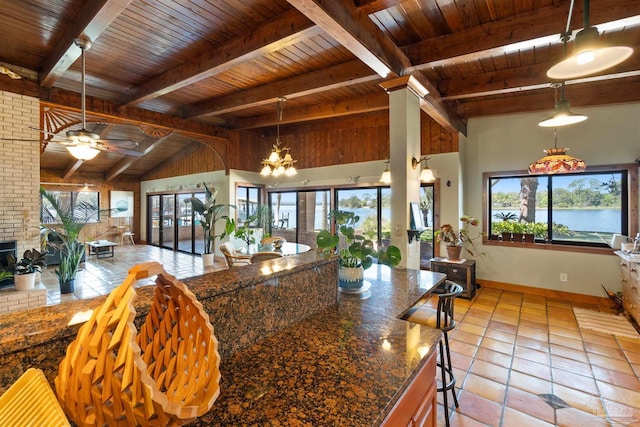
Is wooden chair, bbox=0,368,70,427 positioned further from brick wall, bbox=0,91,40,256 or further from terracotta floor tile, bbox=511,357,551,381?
brick wall, bbox=0,91,40,256

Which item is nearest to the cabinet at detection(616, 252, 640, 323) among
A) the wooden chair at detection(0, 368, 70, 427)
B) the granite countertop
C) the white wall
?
the white wall

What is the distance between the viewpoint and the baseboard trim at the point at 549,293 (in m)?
4.25

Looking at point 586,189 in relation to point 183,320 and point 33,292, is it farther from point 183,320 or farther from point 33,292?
point 33,292

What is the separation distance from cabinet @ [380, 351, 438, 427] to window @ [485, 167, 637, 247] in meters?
4.57

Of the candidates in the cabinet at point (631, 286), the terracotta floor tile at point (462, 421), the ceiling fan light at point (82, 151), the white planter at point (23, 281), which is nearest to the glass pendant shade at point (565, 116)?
the cabinet at point (631, 286)

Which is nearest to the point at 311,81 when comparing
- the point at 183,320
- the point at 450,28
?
the point at 450,28

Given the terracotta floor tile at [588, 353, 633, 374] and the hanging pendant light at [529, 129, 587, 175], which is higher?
the hanging pendant light at [529, 129, 587, 175]

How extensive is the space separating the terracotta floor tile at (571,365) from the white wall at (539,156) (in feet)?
7.42

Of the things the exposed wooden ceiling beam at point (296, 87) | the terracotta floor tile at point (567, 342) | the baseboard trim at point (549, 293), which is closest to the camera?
the terracotta floor tile at point (567, 342)

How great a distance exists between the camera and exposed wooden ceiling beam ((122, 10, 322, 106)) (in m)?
2.57

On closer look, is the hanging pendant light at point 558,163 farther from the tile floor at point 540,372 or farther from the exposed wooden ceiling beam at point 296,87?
the exposed wooden ceiling beam at point 296,87

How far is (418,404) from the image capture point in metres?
1.16

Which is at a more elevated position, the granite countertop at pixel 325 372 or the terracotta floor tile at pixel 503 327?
the granite countertop at pixel 325 372

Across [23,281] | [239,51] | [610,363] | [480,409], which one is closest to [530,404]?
[480,409]
